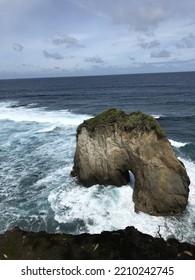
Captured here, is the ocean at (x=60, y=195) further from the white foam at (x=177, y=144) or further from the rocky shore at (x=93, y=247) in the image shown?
the rocky shore at (x=93, y=247)

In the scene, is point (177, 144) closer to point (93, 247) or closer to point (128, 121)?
point (128, 121)

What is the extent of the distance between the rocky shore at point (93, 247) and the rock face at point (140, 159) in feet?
20.6

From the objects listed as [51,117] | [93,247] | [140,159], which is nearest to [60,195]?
[140,159]

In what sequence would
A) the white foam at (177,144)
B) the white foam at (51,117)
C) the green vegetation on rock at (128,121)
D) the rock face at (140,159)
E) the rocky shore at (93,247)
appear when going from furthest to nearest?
1. the white foam at (51,117)
2. the white foam at (177,144)
3. the green vegetation on rock at (128,121)
4. the rock face at (140,159)
5. the rocky shore at (93,247)

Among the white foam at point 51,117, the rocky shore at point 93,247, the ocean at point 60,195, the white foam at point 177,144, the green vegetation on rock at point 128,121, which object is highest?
the green vegetation on rock at point 128,121

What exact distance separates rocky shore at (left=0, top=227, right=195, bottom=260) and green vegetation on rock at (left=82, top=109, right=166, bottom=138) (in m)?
8.47

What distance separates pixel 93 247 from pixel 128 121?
10.9 meters

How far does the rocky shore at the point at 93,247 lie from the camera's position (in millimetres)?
14836

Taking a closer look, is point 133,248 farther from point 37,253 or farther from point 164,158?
point 164,158

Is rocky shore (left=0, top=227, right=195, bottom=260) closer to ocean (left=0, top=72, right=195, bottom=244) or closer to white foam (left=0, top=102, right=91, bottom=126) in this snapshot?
ocean (left=0, top=72, right=195, bottom=244)

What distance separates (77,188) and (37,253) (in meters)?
11.5

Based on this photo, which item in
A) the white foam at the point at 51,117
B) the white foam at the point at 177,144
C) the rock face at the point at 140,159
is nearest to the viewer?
the rock face at the point at 140,159

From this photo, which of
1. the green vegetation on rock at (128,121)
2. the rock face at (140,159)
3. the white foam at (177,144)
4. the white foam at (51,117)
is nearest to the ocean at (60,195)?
the white foam at (177,144)

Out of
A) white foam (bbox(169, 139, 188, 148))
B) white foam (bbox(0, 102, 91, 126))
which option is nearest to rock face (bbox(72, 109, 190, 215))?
white foam (bbox(169, 139, 188, 148))
